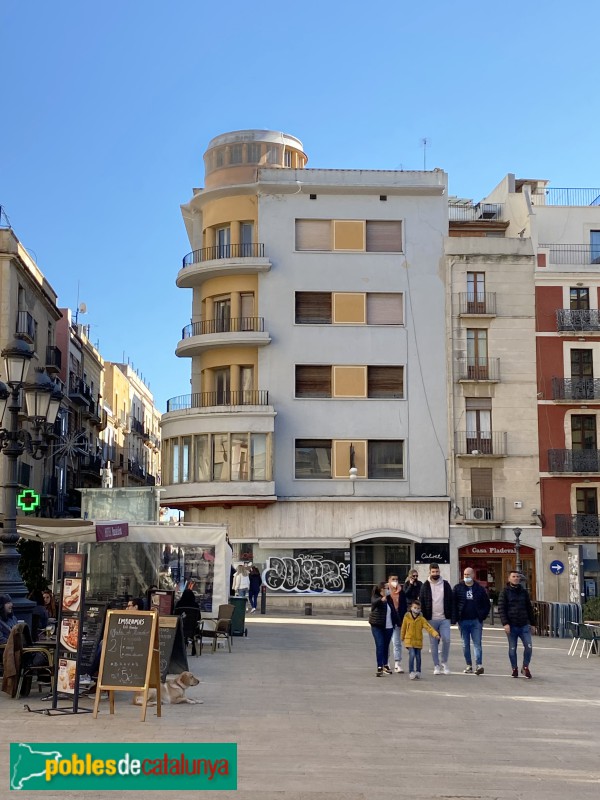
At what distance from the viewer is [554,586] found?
143 ft

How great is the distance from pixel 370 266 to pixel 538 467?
10.7 metres

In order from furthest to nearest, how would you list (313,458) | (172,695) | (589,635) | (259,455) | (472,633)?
(313,458), (259,455), (589,635), (472,633), (172,695)

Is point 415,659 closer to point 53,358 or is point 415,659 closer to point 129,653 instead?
point 129,653

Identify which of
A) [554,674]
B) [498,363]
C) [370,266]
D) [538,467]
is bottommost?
[554,674]

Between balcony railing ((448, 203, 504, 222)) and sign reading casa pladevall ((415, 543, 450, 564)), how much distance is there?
654 inches

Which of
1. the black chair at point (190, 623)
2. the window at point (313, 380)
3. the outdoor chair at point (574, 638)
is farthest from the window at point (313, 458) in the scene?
the black chair at point (190, 623)

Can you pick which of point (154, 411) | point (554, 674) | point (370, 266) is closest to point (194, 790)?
point (554, 674)

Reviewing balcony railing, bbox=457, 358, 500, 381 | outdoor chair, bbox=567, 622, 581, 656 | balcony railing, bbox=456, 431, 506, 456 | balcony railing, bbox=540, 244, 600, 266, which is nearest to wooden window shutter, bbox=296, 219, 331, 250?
balcony railing, bbox=457, 358, 500, 381

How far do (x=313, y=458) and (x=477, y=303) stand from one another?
9417 mm

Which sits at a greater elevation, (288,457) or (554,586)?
(288,457)

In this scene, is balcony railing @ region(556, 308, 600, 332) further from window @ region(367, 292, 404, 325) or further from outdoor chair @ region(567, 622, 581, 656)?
outdoor chair @ region(567, 622, 581, 656)

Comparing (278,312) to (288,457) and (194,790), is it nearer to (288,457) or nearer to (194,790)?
(288,457)

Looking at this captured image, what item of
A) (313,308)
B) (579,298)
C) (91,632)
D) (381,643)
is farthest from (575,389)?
(91,632)

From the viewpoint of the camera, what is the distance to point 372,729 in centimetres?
1180
